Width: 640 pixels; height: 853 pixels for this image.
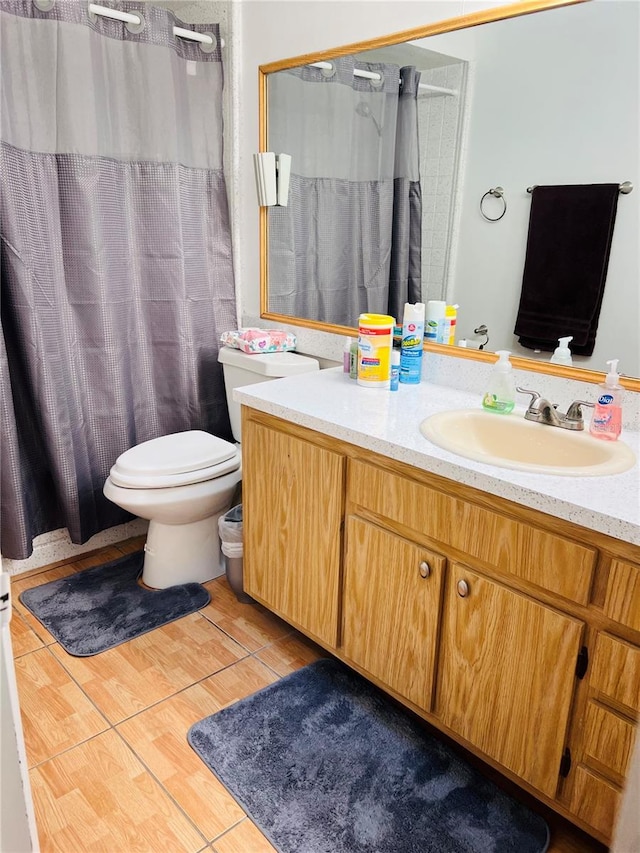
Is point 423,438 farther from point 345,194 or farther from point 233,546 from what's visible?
point 345,194

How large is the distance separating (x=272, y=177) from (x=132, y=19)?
0.67m

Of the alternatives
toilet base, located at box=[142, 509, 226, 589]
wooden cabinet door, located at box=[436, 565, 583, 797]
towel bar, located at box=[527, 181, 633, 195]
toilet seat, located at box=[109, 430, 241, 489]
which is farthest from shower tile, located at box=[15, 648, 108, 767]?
towel bar, located at box=[527, 181, 633, 195]

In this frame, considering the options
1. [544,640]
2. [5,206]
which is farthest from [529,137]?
[5,206]

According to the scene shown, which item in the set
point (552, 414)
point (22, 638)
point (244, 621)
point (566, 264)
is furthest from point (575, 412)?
point (22, 638)

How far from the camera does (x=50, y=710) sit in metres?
1.77

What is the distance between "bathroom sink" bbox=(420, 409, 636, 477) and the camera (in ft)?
4.54

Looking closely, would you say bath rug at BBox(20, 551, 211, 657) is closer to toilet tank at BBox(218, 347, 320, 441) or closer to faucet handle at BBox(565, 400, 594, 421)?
toilet tank at BBox(218, 347, 320, 441)

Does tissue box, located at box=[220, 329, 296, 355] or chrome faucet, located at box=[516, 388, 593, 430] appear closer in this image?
chrome faucet, located at box=[516, 388, 593, 430]

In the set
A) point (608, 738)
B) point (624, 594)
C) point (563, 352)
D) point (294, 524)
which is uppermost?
point (563, 352)

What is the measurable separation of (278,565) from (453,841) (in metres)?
0.85

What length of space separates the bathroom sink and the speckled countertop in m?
0.03

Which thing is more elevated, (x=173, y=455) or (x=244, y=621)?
(x=173, y=455)

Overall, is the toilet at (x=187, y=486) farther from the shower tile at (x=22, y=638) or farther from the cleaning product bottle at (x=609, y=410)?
the cleaning product bottle at (x=609, y=410)

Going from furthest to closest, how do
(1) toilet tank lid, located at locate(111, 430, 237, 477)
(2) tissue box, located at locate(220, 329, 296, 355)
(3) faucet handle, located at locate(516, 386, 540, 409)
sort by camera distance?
(2) tissue box, located at locate(220, 329, 296, 355)
(1) toilet tank lid, located at locate(111, 430, 237, 477)
(3) faucet handle, located at locate(516, 386, 540, 409)
